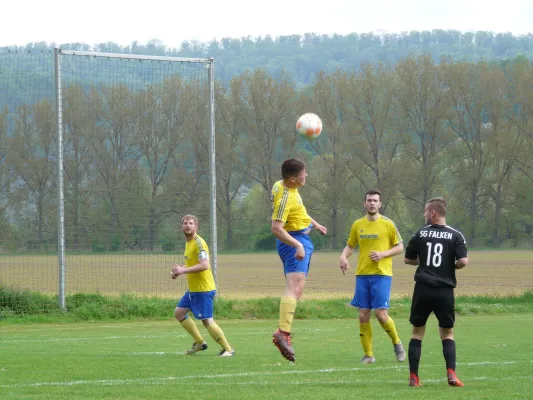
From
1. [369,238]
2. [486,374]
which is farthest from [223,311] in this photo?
[486,374]

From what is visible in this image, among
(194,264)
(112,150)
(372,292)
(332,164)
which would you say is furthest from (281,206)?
(332,164)

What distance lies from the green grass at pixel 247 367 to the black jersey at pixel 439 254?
Result: 3.62 ft

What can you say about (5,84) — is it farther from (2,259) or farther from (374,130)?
(374,130)

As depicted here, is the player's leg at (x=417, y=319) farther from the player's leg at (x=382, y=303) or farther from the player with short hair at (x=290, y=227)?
the player's leg at (x=382, y=303)

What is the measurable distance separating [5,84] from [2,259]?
4450 mm

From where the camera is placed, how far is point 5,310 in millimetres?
21281

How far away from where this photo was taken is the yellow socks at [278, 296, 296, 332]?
1032 cm

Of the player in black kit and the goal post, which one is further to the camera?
the goal post

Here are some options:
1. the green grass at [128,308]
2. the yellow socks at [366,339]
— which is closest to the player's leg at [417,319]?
the yellow socks at [366,339]

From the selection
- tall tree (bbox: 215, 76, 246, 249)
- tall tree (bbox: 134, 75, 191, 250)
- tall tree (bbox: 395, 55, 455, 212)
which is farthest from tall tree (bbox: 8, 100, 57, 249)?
tall tree (bbox: 395, 55, 455, 212)

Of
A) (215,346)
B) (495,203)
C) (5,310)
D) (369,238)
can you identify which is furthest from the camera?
(495,203)

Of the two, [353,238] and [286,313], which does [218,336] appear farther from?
[286,313]

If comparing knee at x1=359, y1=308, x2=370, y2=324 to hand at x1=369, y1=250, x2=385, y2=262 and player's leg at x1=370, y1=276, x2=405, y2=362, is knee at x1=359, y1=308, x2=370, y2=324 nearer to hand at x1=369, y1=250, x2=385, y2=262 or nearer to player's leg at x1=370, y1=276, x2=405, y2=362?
player's leg at x1=370, y1=276, x2=405, y2=362

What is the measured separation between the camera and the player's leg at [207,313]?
12.8 metres
